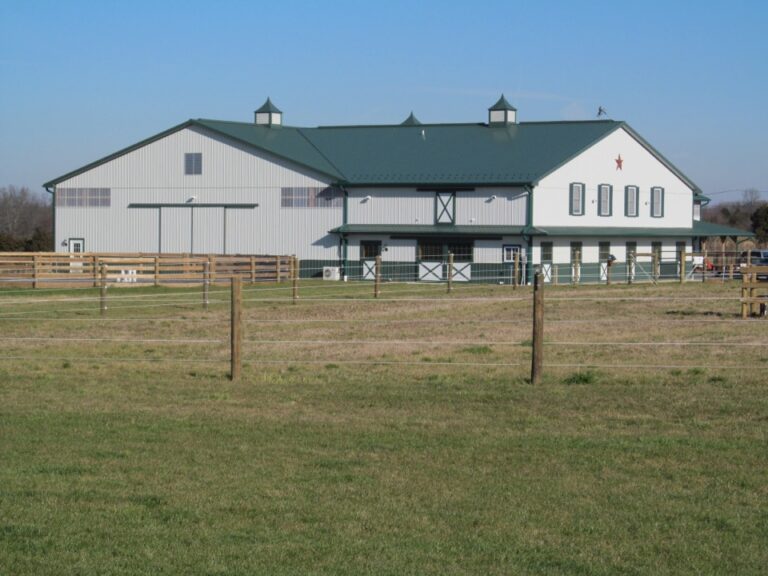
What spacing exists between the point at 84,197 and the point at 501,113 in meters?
21.6

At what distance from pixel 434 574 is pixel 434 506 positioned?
5.36ft

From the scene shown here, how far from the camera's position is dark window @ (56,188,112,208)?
58031 millimetres

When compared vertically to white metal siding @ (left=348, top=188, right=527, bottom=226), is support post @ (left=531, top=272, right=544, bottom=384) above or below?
below

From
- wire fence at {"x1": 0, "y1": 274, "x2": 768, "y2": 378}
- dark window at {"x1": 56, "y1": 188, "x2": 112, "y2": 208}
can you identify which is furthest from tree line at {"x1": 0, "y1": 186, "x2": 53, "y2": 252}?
wire fence at {"x1": 0, "y1": 274, "x2": 768, "y2": 378}

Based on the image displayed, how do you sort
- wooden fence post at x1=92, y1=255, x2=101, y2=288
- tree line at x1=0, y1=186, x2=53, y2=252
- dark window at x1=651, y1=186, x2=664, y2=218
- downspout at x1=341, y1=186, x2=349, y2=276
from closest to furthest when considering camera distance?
1. wooden fence post at x1=92, y1=255, x2=101, y2=288
2. downspout at x1=341, y1=186, x2=349, y2=276
3. dark window at x1=651, y1=186, x2=664, y2=218
4. tree line at x1=0, y1=186, x2=53, y2=252

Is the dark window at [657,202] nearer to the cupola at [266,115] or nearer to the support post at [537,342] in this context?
the cupola at [266,115]

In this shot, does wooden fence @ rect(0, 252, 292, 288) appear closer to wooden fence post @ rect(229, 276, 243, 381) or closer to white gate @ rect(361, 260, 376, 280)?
white gate @ rect(361, 260, 376, 280)

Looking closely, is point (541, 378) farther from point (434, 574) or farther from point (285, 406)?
point (434, 574)

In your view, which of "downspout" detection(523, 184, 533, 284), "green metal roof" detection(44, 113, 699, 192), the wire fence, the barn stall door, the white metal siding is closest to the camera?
the wire fence

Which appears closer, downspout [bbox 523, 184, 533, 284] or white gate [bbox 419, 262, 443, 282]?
downspout [bbox 523, 184, 533, 284]

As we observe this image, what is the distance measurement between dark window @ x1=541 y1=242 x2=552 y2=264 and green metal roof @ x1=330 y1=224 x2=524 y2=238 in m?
1.71

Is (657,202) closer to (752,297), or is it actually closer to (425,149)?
(425,149)

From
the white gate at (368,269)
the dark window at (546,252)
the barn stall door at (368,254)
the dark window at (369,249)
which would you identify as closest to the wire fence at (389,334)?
the white gate at (368,269)

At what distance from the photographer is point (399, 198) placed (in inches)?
2152
